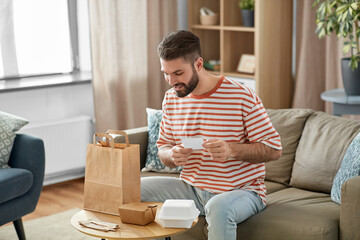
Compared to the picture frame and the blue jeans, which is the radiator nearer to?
the picture frame

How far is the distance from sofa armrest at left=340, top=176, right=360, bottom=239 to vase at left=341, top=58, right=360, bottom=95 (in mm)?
1284

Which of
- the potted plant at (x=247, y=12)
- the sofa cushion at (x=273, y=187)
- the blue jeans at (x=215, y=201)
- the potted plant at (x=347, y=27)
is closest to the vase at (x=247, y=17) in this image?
the potted plant at (x=247, y=12)

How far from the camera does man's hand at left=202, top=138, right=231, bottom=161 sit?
6.61 ft

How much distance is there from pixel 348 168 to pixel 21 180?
159cm

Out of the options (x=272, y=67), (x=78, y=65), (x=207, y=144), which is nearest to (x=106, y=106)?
(x=78, y=65)

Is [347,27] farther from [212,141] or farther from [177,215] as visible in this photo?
[177,215]

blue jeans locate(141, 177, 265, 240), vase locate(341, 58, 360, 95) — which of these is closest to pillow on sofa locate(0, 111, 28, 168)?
blue jeans locate(141, 177, 265, 240)

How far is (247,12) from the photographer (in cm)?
409

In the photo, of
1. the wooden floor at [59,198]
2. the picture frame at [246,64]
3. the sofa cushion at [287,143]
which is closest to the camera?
the sofa cushion at [287,143]

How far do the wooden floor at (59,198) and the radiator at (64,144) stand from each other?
2.6 inches

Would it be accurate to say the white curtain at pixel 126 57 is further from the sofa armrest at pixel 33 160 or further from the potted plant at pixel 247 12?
the sofa armrest at pixel 33 160

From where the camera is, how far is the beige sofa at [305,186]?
7.00 ft

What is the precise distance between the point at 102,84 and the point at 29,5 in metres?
0.76

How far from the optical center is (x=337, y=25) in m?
3.26
